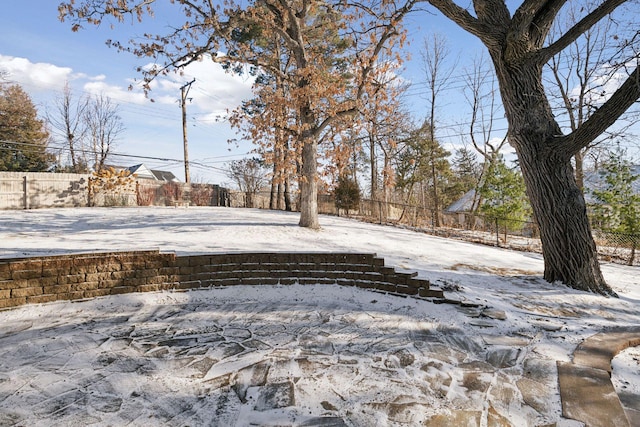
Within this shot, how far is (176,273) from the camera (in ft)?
14.3

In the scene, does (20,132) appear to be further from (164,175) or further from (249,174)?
(164,175)

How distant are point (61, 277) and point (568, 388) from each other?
499 cm

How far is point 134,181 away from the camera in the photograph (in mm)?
15828

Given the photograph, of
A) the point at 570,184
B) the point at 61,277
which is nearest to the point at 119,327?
the point at 61,277

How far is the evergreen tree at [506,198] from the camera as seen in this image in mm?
10539

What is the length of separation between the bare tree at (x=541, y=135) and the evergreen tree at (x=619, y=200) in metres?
5.01

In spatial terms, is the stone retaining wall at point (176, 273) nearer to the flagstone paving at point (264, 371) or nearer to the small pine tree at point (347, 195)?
the flagstone paving at point (264, 371)

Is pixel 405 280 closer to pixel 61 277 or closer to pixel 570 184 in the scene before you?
pixel 570 184

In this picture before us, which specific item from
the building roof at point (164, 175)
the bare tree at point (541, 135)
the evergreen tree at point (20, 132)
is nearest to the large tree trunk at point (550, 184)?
the bare tree at point (541, 135)

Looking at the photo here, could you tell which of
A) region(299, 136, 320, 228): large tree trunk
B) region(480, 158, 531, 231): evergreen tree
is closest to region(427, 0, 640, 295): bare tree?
region(299, 136, 320, 228): large tree trunk

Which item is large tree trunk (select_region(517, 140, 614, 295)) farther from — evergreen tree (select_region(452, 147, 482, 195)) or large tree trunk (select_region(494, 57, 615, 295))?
evergreen tree (select_region(452, 147, 482, 195))

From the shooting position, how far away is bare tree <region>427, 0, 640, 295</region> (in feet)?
15.4

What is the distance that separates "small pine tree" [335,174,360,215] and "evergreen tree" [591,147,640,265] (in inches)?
350

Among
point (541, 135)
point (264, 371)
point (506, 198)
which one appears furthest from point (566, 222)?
point (506, 198)
